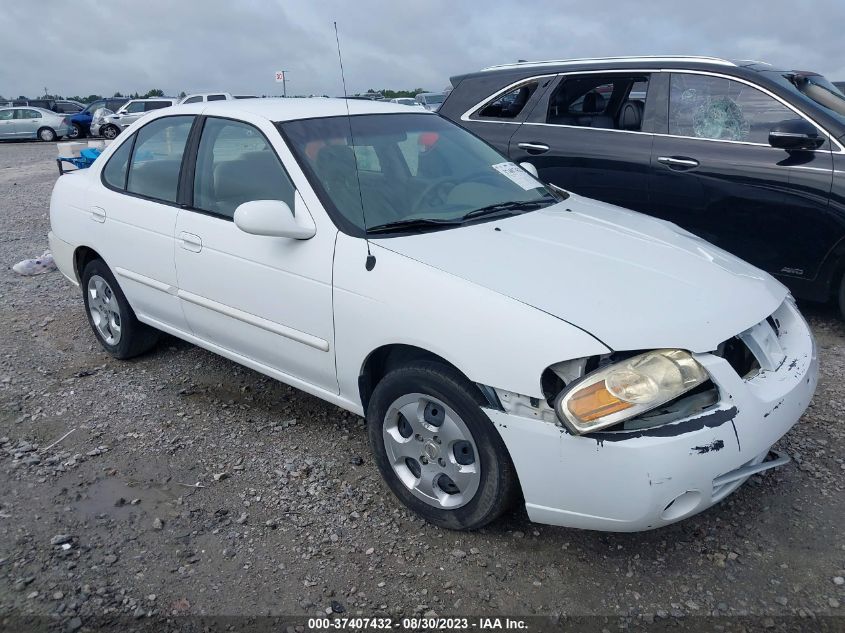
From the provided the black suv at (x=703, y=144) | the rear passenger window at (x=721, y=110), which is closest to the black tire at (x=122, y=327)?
the black suv at (x=703, y=144)

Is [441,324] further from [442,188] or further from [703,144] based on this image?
[703,144]

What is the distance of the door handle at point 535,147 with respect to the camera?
5.57 metres

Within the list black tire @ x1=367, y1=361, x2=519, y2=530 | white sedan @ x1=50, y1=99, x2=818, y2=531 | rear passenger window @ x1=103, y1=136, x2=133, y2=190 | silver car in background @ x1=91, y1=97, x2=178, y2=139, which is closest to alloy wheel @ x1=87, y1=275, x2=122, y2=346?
white sedan @ x1=50, y1=99, x2=818, y2=531

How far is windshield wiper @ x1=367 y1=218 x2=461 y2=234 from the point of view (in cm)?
306

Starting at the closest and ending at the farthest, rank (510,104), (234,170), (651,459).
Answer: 1. (651,459)
2. (234,170)
3. (510,104)

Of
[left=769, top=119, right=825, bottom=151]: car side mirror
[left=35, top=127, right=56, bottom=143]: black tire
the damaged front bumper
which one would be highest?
[left=769, top=119, right=825, bottom=151]: car side mirror

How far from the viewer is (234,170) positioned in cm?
365

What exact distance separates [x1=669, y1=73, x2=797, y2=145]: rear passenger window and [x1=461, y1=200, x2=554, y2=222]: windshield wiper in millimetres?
2001

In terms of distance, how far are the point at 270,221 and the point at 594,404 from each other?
60.9 inches

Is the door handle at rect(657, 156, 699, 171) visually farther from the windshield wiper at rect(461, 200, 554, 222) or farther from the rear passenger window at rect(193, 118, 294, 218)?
the rear passenger window at rect(193, 118, 294, 218)

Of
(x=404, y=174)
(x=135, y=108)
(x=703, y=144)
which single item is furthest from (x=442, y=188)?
(x=135, y=108)

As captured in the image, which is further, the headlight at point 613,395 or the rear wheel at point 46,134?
the rear wheel at point 46,134

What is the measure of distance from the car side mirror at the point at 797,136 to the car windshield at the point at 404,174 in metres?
1.77

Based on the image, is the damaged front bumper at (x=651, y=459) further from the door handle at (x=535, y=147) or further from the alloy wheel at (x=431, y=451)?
the door handle at (x=535, y=147)
